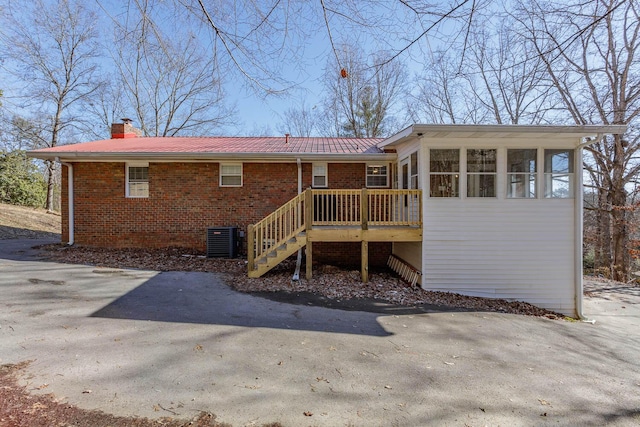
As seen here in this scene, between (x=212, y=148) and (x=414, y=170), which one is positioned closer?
(x=414, y=170)

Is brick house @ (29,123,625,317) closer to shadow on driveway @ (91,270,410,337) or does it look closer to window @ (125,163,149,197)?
window @ (125,163,149,197)

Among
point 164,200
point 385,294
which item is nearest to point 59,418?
point 385,294

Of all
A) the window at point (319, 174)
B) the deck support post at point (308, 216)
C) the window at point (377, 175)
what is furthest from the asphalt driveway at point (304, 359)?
the window at point (377, 175)

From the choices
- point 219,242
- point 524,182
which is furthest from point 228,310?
point 524,182

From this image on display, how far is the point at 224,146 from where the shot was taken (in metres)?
10.9

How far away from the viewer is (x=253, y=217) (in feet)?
33.2

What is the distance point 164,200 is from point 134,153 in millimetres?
1647

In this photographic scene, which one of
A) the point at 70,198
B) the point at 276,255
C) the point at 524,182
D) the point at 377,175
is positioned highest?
the point at 377,175

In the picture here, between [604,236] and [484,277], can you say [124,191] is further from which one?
[604,236]

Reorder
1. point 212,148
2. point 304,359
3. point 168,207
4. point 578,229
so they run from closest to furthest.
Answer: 1. point 304,359
2. point 578,229
3. point 168,207
4. point 212,148

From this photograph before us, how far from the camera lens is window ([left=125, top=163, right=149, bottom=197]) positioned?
1009 centimetres

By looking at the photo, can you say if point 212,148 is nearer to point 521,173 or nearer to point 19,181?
point 521,173

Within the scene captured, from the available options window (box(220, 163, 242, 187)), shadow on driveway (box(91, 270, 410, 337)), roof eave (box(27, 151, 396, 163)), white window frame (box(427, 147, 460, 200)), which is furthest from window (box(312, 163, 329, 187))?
shadow on driveway (box(91, 270, 410, 337))

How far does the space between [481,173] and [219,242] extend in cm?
752
